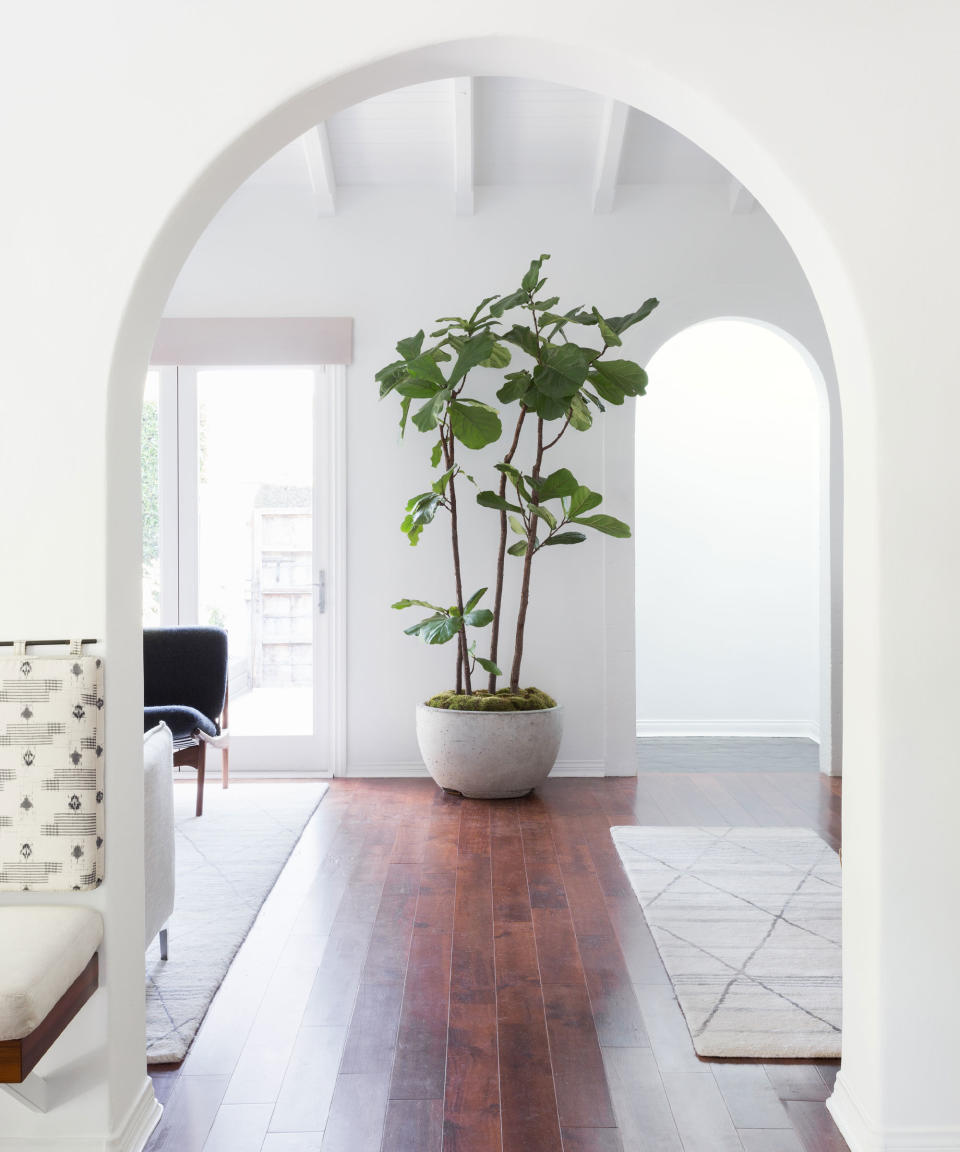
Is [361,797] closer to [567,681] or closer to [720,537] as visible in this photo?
[567,681]

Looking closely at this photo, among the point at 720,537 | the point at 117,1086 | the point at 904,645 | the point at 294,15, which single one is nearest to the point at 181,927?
the point at 117,1086

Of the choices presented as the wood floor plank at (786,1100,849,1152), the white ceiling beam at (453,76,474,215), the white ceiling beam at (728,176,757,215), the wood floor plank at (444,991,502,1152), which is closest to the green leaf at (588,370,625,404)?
the white ceiling beam at (453,76,474,215)

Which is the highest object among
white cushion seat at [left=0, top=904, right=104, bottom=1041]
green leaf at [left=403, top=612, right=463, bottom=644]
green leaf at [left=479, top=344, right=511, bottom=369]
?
green leaf at [left=479, top=344, right=511, bottom=369]

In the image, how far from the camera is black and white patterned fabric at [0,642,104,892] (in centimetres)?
189

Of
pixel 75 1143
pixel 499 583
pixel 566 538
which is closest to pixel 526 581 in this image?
pixel 499 583

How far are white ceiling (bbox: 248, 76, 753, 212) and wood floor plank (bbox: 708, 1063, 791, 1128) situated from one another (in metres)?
3.64

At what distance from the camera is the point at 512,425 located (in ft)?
16.9

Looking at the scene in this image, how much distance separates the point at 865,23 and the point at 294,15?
3.55ft

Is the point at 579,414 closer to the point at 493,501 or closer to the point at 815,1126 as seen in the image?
the point at 493,501

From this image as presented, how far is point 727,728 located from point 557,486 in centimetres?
261

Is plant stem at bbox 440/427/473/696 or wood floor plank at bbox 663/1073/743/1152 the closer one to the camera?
wood floor plank at bbox 663/1073/743/1152

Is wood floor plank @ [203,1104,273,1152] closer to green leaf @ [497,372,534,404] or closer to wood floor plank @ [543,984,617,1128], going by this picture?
wood floor plank @ [543,984,617,1128]

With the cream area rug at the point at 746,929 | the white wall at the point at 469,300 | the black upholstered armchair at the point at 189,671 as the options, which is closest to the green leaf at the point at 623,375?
the white wall at the point at 469,300

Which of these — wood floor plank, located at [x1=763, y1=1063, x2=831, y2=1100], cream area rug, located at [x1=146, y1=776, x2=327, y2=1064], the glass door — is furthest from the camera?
the glass door
